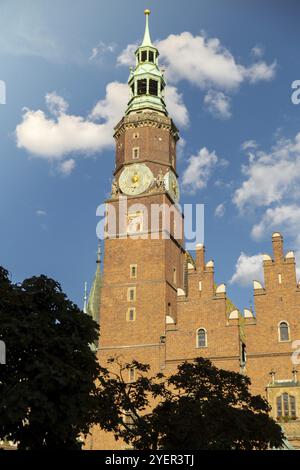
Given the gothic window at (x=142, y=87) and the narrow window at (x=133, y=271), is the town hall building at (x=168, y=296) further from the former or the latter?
the gothic window at (x=142, y=87)

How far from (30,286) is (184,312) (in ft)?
80.1

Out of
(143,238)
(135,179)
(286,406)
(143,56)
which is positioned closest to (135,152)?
(135,179)

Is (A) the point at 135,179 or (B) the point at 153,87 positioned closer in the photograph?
(A) the point at 135,179

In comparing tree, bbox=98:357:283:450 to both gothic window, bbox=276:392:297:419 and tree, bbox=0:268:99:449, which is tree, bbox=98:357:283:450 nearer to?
tree, bbox=0:268:99:449

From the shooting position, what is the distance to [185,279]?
53.1 meters

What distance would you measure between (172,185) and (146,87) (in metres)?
11.1

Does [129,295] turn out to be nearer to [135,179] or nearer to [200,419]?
[135,179]

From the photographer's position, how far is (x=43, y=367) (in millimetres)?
20172

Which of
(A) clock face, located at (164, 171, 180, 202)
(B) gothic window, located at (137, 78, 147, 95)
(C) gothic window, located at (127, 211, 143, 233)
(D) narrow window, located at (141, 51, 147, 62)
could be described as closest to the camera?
(C) gothic window, located at (127, 211, 143, 233)

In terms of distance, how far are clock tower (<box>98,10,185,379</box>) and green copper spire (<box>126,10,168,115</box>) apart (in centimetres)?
10

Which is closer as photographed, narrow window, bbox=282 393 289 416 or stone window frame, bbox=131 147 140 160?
narrow window, bbox=282 393 289 416

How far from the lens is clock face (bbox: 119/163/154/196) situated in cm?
5269

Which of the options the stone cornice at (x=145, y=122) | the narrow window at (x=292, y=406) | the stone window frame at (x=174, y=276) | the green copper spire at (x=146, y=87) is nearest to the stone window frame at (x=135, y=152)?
the stone cornice at (x=145, y=122)

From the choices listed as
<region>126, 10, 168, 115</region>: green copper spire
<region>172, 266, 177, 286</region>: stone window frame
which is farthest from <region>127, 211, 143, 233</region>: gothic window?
<region>126, 10, 168, 115</region>: green copper spire
